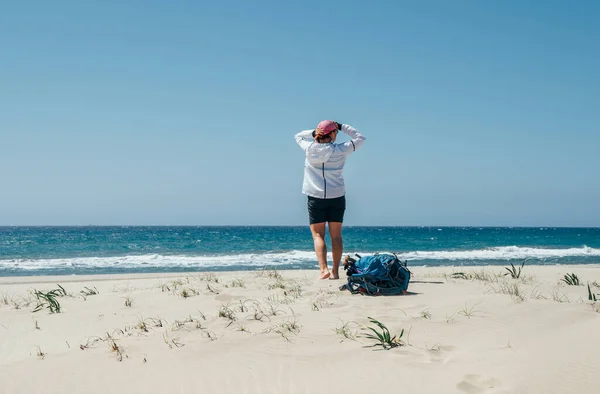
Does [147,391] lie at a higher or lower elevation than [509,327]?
lower

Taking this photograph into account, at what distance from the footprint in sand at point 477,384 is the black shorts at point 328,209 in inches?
130

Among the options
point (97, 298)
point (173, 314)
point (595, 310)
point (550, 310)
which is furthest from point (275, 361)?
point (97, 298)

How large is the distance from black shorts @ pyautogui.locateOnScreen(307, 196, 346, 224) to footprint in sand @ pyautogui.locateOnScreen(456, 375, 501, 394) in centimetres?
330

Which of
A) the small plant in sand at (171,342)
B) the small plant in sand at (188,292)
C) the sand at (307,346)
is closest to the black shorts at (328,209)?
the sand at (307,346)

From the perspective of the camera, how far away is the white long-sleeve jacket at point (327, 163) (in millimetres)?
5418

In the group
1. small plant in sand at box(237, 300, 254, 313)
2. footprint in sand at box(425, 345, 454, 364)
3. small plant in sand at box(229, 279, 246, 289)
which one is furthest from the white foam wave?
footprint in sand at box(425, 345, 454, 364)

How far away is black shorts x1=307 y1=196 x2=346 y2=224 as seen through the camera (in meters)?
5.56

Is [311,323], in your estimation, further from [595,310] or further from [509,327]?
[595,310]

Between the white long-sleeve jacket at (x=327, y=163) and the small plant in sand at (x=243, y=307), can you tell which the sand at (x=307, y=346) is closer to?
the small plant in sand at (x=243, y=307)

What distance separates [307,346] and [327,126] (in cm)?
314

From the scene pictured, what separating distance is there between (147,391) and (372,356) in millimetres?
1284

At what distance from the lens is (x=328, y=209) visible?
5590 mm

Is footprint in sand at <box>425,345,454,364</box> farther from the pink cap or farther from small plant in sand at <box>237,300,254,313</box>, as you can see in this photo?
the pink cap

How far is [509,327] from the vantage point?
10.2ft
